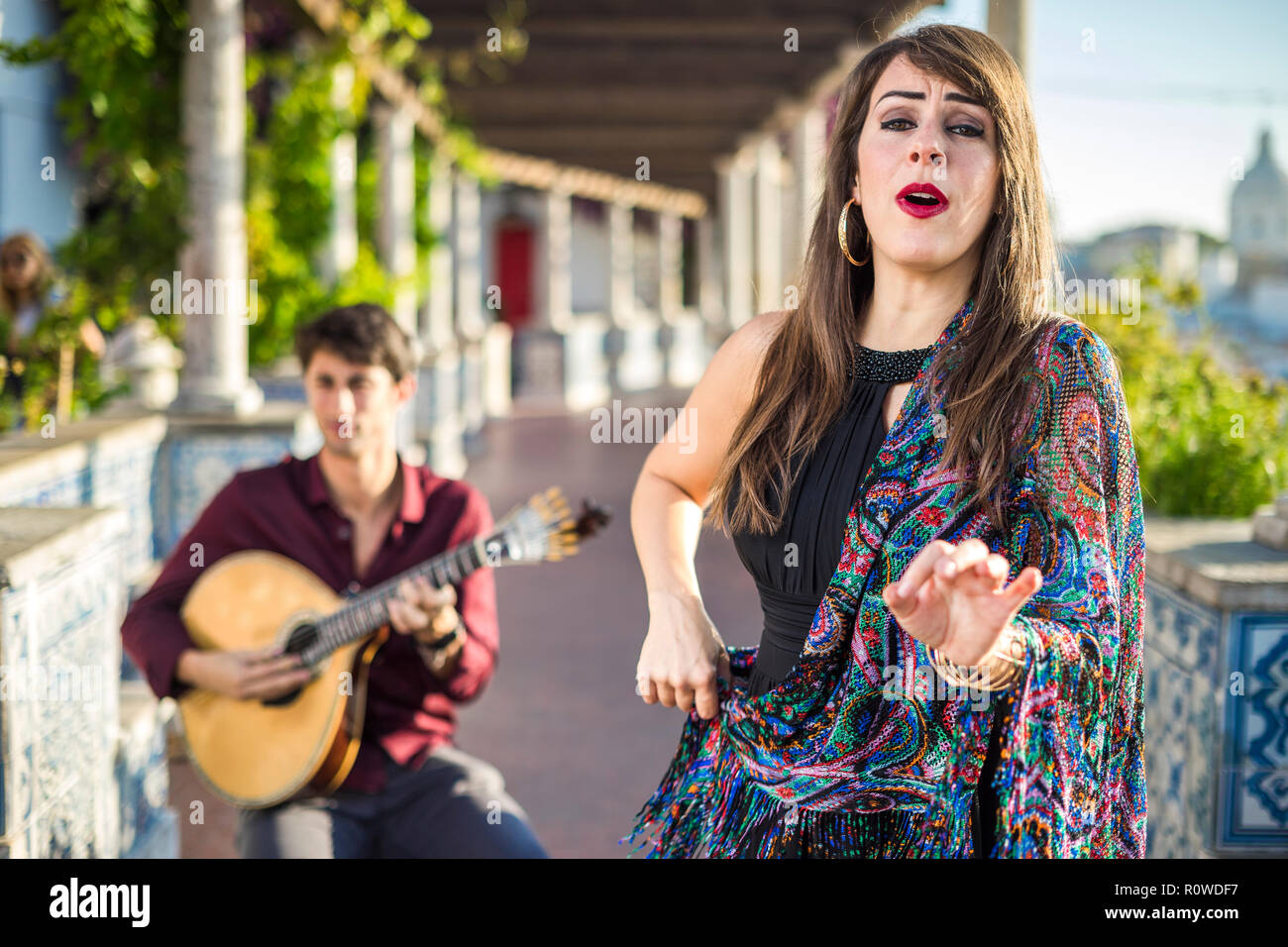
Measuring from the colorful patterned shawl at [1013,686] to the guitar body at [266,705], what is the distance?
119 cm

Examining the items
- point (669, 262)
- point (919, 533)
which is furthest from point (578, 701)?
point (669, 262)

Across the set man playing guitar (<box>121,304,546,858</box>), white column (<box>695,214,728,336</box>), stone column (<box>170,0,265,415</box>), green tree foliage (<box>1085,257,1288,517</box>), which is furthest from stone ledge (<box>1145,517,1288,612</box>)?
white column (<box>695,214,728,336</box>)

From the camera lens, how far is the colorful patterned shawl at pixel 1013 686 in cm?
132

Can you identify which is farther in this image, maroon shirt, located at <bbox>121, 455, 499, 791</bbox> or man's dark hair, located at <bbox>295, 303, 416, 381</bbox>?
man's dark hair, located at <bbox>295, 303, 416, 381</bbox>

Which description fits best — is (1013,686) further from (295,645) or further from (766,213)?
(766,213)

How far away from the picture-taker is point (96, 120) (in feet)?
21.4

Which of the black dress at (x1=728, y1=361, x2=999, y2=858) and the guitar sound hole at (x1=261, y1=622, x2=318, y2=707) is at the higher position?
the black dress at (x1=728, y1=361, x2=999, y2=858)

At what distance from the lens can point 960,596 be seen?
117cm

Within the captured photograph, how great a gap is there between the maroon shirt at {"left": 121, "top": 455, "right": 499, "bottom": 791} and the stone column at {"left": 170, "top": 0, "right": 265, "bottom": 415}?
307cm

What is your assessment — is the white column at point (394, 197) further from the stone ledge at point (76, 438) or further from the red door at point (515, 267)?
the red door at point (515, 267)

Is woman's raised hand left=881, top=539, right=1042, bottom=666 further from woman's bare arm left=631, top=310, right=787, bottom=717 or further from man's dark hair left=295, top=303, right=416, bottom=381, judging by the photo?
man's dark hair left=295, top=303, right=416, bottom=381

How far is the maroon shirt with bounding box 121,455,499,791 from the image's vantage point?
2572mm

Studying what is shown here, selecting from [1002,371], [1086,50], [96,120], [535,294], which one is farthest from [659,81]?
[535,294]

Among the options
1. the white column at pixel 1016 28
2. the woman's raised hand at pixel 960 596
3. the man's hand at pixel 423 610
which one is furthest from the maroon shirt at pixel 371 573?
the white column at pixel 1016 28
